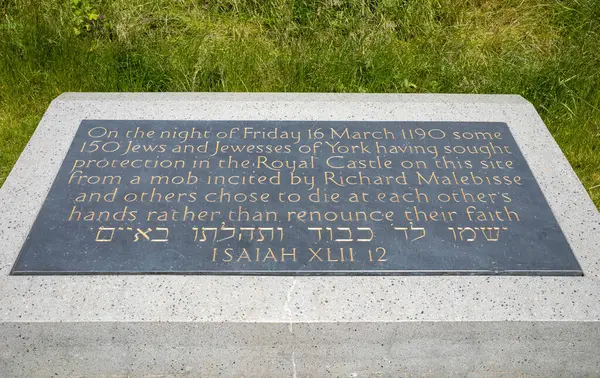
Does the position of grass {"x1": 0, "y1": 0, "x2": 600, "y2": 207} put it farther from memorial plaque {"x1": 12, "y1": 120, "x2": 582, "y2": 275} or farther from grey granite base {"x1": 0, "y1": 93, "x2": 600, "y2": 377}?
grey granite base {"x1": 0, "y1": 93, "x2": 600, "y2": 377}

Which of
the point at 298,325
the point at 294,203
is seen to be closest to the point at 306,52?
the point at 294,203

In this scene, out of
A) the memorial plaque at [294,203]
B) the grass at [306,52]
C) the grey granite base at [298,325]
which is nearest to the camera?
the grey granite base at [298,325]

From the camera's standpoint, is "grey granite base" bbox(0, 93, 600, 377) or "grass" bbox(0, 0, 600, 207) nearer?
"grey granite base" bbox(0, 93, 600, 377)

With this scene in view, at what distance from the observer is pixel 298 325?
99.4 inches

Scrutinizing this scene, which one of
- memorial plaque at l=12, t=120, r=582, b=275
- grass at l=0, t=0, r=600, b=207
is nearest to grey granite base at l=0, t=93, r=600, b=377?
memorial plaque at l=12, t=120, r=582, b=275

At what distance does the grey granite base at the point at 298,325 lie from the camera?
2.53 metres

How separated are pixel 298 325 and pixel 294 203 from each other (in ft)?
2.09

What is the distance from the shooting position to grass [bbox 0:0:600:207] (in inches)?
187

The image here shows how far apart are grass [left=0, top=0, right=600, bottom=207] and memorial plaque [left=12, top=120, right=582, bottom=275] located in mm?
1321

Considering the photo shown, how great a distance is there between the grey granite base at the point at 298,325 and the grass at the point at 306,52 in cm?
194

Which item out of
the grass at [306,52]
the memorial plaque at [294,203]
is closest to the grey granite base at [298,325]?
the memorial plaque at [294,203]

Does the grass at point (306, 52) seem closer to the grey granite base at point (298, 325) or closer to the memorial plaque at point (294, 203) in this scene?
the memorial plaque at point (294, 203)

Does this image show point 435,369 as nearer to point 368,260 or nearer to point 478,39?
point 368,260

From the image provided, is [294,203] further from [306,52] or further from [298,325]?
[306,52]
